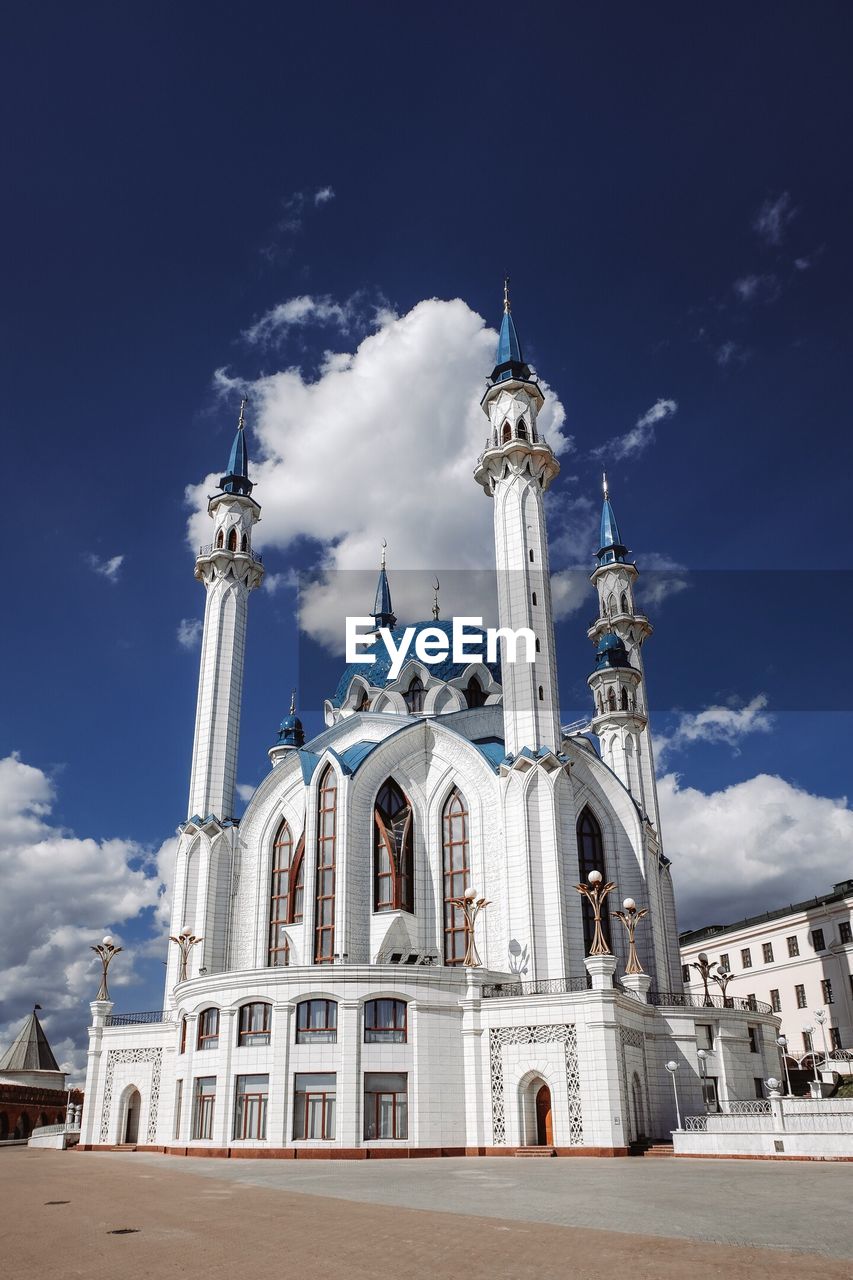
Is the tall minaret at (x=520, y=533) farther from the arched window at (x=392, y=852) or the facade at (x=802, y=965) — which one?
the facade at (x=802, y=965)

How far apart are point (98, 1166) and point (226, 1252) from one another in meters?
20.7

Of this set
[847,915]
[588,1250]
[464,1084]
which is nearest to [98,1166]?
[464,1084]

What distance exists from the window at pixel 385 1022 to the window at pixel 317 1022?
43.9 inches

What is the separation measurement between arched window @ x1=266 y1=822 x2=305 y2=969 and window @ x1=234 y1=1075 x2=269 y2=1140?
381 inches

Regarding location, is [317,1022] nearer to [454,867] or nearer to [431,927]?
[431,927]

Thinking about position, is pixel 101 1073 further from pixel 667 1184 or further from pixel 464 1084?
pixel 667 1184

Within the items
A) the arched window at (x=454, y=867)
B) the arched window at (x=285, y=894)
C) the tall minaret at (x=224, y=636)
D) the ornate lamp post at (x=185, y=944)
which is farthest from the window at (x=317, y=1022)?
the tall minaret at (x=224, y=636)

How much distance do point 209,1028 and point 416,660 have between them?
25.9 meters

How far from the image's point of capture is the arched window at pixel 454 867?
41.6m

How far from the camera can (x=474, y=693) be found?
5603cm

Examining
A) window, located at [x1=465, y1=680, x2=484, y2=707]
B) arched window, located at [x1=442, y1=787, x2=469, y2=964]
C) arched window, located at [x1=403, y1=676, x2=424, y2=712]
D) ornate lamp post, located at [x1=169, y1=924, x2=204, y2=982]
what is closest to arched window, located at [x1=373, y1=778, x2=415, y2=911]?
arched window, located at [x1=442, y1=787, x2=469, y2=964]

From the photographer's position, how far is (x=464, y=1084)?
3381 centimetres

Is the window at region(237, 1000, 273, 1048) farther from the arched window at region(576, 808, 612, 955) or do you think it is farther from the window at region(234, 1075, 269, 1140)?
the arched window at region(576, 808, 612, 955)

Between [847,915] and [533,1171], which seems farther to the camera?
[847,915]
